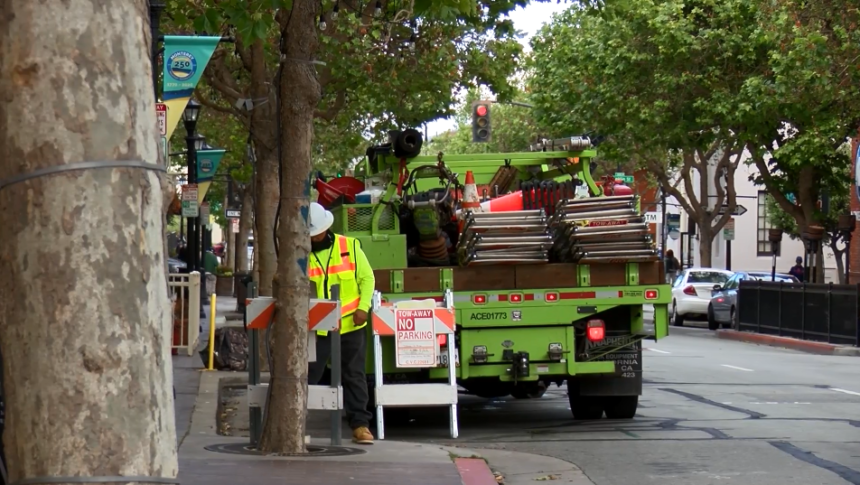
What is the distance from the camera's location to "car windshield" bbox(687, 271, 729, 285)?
1455 inches

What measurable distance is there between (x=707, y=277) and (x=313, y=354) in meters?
28.5

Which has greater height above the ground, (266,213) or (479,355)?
(266,213)

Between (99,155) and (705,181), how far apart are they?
42179mm

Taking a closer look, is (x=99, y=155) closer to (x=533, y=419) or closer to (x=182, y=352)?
(x=533, y=419)

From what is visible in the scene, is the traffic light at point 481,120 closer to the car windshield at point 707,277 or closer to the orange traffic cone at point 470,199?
the car windshield at point 707,277

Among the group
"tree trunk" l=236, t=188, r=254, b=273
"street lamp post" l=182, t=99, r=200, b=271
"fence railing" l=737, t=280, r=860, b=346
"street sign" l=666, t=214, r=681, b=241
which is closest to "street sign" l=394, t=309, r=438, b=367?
"street lamp post" l=182, t=99, r=200, b=271

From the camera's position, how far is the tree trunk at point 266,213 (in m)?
17.7

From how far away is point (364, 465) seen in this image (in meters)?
9.09

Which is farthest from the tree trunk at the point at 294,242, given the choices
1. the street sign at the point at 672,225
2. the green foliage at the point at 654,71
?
the street sign at the point at 672,225

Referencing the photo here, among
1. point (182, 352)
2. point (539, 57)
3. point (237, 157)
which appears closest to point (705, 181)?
point (539, 57)

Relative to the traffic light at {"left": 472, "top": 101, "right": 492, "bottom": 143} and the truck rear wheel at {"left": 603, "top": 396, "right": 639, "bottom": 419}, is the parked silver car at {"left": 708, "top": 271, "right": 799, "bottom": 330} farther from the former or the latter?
the truck rear wheel at {"left": 603, "top": 396, "right": 639, "bottom": 419}

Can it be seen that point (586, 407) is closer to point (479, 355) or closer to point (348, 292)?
point (479, 355)

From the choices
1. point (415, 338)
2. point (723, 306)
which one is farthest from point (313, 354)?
point (723, 306)

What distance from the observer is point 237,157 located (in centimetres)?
3875
